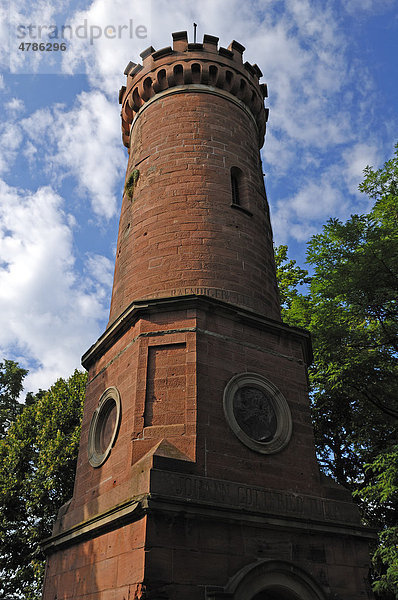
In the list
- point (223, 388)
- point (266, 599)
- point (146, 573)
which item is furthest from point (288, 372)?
point (146, 573)

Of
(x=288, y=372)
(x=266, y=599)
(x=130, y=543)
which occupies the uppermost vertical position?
(x=288, y=372)

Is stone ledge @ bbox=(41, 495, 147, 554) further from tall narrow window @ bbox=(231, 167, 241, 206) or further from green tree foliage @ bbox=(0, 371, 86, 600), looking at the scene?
green tree foliage @ bbox=(0, 371, 86, 600)

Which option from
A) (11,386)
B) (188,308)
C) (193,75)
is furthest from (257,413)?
(11,386)

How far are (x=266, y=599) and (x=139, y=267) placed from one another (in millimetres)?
6351

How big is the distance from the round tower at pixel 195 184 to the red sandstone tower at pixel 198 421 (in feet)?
0.15

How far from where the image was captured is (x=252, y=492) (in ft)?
22.8

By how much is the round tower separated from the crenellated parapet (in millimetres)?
29

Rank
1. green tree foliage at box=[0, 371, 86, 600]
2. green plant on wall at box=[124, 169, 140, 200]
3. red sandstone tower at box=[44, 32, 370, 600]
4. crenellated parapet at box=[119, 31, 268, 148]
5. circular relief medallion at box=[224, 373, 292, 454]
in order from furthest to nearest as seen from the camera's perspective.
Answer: green tree foliage at box=[0, 371, 86, 600] → crenellated parapet at box=[119, 31, 268, 148] → green plant on wall at box=[124, 169, 140, 200] → circular relief medallion at box=[224, 373, 292, 454] → red sandstone tower at box=[44, 32, 370, 600]

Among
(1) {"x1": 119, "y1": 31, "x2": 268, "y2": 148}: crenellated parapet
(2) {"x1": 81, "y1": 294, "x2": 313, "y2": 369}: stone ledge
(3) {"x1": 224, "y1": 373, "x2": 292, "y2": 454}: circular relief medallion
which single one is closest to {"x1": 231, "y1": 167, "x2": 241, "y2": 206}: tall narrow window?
(1) {"x1": 119, "y1": 31, "x2": 268, "y2": 148}: crenellated parapet

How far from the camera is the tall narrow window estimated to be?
440 inches

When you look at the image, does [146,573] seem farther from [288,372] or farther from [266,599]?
[288,372]

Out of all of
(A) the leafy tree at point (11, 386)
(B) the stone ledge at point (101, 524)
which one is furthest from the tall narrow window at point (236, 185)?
(A) the leafy tree at point (11, 386)

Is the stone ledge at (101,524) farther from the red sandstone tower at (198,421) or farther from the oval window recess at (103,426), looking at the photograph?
the oval window recess at (103,426)

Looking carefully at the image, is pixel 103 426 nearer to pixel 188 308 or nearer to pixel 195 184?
pixel 188 308
